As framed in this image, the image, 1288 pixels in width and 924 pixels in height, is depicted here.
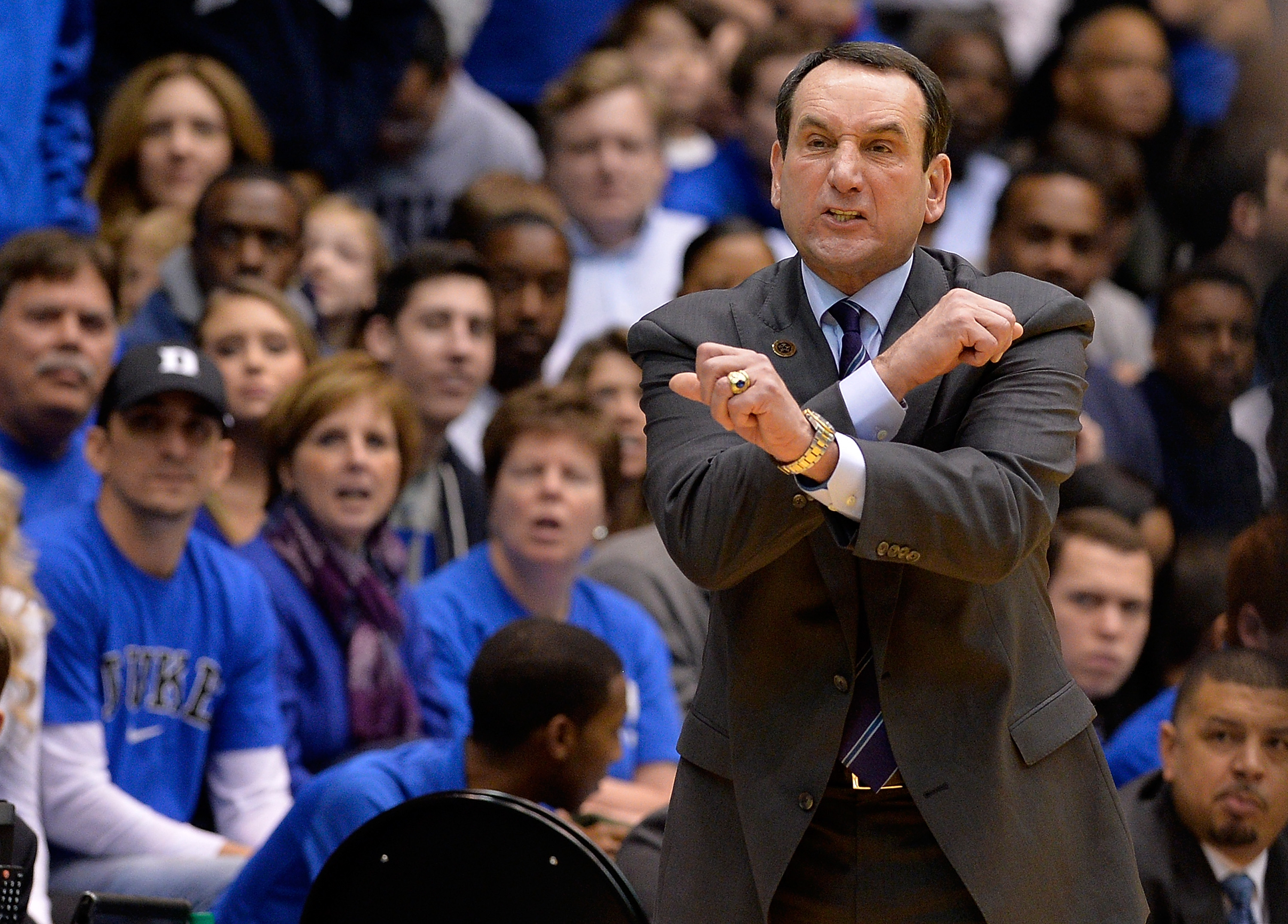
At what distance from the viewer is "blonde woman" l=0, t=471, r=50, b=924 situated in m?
4.05

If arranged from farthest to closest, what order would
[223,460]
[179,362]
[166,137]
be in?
[166,137], [223,460], [179,362]

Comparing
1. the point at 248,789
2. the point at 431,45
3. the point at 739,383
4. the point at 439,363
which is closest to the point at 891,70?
the point at 739,383

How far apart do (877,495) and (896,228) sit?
376 millimetres

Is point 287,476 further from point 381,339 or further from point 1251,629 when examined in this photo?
point 1251,629

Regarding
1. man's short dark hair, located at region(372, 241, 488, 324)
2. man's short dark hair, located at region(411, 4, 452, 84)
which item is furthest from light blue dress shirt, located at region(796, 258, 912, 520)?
man's short dark hair, located at region(411, 4, 452, 84)

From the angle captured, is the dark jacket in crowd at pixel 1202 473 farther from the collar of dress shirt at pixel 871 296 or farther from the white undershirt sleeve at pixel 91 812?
the white undershirt sleeve at pixel 91 812

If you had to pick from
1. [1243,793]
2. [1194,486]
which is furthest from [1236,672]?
[1194,486]

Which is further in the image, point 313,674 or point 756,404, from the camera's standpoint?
point 313,674

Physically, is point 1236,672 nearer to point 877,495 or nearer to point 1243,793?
point 1243,793

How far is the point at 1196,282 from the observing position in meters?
5.89

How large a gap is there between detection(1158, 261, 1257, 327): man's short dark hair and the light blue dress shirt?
3512 mm

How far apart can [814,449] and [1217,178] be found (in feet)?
16.0

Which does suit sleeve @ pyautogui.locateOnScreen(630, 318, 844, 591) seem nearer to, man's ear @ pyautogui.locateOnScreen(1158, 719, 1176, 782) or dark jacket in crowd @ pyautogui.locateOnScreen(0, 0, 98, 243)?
man's ear @ pyautogui.locateOnScreen(1158, 719, 1176, 782)

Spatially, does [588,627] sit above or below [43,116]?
below
